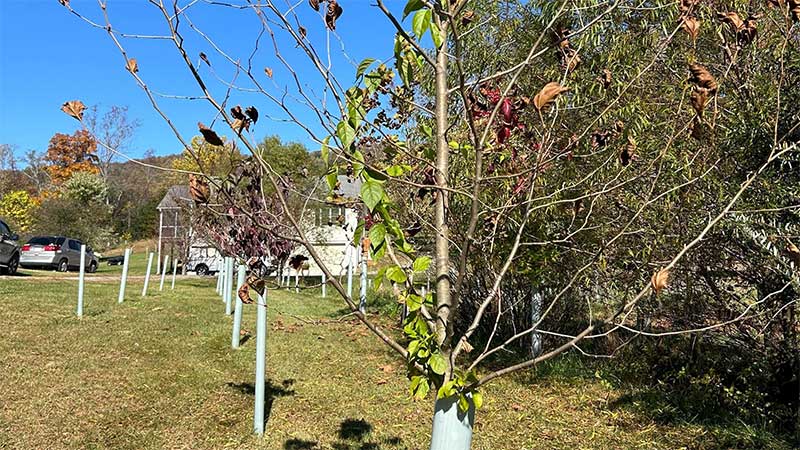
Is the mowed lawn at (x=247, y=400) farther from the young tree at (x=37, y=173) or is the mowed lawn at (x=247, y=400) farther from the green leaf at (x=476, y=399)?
the young tree at (x=37, y=173)

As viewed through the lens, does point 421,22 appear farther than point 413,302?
No

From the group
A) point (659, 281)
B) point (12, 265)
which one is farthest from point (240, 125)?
point (12, 265)

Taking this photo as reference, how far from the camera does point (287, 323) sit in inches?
344

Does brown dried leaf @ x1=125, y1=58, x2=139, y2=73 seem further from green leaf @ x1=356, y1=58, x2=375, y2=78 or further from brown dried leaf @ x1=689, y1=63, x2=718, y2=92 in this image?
brown dried leaf @ x1=689, y1=63, x2=718, y2=92

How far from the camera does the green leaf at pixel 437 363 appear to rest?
1.60 metres

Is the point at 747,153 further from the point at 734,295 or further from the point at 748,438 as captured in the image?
the point at 748,438

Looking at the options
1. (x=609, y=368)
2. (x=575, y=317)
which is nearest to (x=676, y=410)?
(x=609, y=368)

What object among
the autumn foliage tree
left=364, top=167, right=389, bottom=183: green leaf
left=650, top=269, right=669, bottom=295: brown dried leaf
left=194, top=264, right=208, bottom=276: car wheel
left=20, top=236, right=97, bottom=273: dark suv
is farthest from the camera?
the autumn foliage tree

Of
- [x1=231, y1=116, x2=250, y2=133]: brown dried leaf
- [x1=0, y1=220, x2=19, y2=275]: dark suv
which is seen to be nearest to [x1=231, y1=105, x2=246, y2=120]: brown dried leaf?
[x1=231, y1=116, x2=250, y2=133]: brown dried leaf

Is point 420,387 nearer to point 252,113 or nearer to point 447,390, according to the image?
point 447,390

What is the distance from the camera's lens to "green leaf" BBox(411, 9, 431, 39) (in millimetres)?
1309

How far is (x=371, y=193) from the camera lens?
1489 mm

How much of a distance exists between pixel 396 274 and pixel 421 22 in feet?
2.47

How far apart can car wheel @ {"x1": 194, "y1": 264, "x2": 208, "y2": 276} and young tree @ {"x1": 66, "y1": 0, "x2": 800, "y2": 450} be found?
19.2 meters
